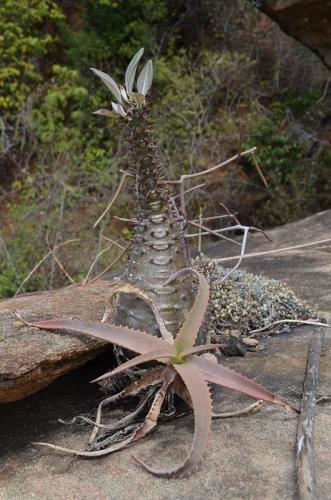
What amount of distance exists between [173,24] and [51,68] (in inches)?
65.6

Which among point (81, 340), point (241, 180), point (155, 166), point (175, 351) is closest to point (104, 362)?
point (81, 340)

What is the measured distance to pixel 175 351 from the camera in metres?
1.20

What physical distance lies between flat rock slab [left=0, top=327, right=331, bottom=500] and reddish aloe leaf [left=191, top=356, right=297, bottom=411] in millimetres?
93

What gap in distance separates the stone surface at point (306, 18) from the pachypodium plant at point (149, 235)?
3.77 metres

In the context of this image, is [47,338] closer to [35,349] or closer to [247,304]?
[35,349]

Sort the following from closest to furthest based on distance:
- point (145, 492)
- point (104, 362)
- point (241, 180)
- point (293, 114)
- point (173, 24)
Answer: point (145, 492) < point (104, 362) < point (241, 180) < point (293, 114) < point (173, 24)

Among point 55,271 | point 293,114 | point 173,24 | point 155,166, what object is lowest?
point 55,271

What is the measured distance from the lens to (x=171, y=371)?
3.93 feet

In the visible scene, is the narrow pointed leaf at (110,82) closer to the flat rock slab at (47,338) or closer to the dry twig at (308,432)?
the flat rock slab at (47,338)

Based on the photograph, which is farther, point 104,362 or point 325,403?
point 104,362

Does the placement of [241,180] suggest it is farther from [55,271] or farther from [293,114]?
[55,271]

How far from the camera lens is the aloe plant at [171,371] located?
1.12 meters

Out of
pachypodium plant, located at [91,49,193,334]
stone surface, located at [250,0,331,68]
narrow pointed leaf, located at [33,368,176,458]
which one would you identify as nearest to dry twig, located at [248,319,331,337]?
pachypodium plant, located at [91,49,193,334]

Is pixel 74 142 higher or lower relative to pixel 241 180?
higher
